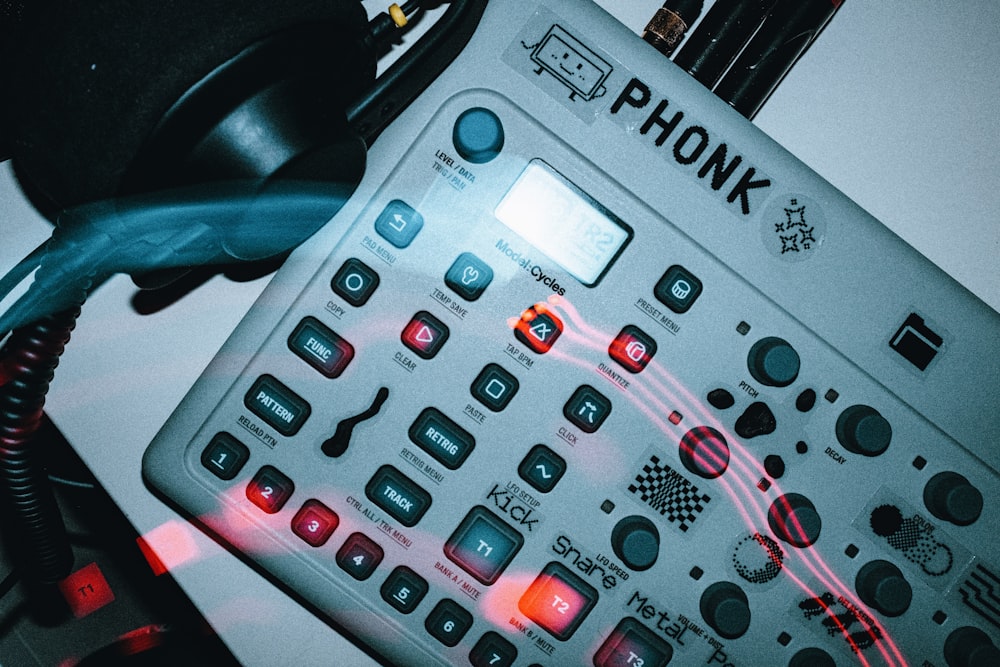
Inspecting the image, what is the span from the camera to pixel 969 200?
1.82ft

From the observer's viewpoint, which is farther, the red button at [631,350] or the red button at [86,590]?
the red button at [86,590]

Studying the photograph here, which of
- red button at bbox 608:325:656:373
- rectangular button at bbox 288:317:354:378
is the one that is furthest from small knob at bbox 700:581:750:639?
rectangular button at bbox 288:317:354:378

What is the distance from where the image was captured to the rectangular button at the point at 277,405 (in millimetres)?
424

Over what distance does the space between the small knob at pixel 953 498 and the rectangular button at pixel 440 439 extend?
11.6 inches

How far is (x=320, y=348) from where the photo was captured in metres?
0.42

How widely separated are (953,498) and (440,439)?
32cm

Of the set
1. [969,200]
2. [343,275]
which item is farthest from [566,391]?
[969,200]

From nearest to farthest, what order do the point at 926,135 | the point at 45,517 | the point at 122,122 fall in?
the point at 122,122 → the point at 45,517 → the point at 926,135

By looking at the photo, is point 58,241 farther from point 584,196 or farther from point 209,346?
point 584,196

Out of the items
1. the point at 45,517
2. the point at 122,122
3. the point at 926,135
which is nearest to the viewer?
the point at 122,122

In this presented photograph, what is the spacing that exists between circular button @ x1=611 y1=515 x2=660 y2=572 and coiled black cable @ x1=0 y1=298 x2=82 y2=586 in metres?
0.35

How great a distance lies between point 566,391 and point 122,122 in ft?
0.91

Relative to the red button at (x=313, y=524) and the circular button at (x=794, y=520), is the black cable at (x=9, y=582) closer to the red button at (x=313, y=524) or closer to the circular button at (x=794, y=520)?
the red button at (x=313, y=524)

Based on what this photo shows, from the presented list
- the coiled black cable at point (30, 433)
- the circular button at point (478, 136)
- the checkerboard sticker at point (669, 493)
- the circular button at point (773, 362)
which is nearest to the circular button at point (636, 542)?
the checkerboard sticker at point (669, 493)
